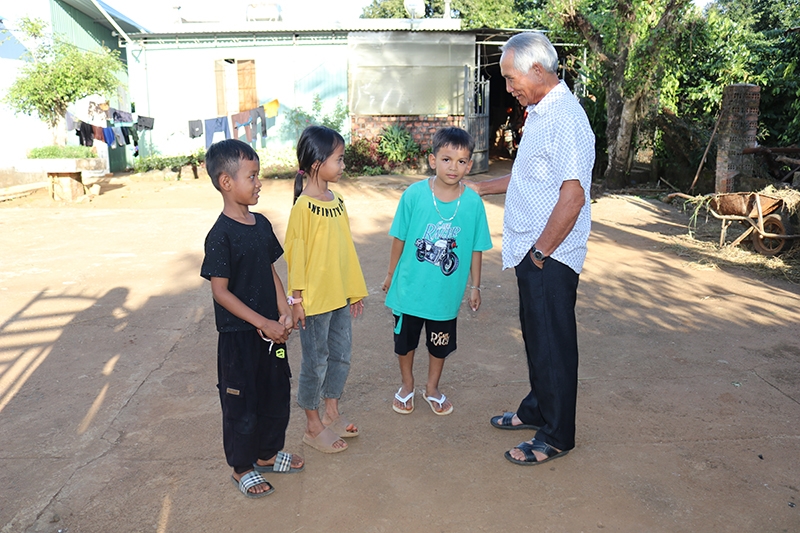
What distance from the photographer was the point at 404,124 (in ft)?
51.7

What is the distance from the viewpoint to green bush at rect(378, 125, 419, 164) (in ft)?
51.0

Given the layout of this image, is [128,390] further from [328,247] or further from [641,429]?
[641,429]

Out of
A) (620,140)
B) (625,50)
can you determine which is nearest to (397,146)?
(620,140)

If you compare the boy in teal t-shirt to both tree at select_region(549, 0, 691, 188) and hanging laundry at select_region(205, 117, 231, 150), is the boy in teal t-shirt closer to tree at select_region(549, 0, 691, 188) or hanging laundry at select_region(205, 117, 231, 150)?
tree at select_region(549, 0, 691, 188)

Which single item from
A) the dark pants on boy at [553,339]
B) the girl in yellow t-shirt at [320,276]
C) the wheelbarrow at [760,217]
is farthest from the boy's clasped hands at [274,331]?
the wheelbarrow at [760,217]

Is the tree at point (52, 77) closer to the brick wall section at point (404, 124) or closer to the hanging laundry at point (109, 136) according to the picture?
the hanging laundry at point (109, 136)

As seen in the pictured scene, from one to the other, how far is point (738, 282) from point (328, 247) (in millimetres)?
4829

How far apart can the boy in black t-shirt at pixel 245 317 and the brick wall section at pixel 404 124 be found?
13270 mm

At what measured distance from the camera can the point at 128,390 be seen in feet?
12.6

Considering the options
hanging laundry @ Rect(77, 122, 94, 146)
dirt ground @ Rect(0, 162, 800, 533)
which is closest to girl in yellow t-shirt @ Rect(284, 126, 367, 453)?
dirt ground @ Rect(0, 162, 800, 533)

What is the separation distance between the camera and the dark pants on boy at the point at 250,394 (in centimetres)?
270

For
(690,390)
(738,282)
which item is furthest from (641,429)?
(738,282)

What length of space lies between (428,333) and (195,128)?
42.7ft

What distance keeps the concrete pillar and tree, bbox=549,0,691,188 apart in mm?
1967
